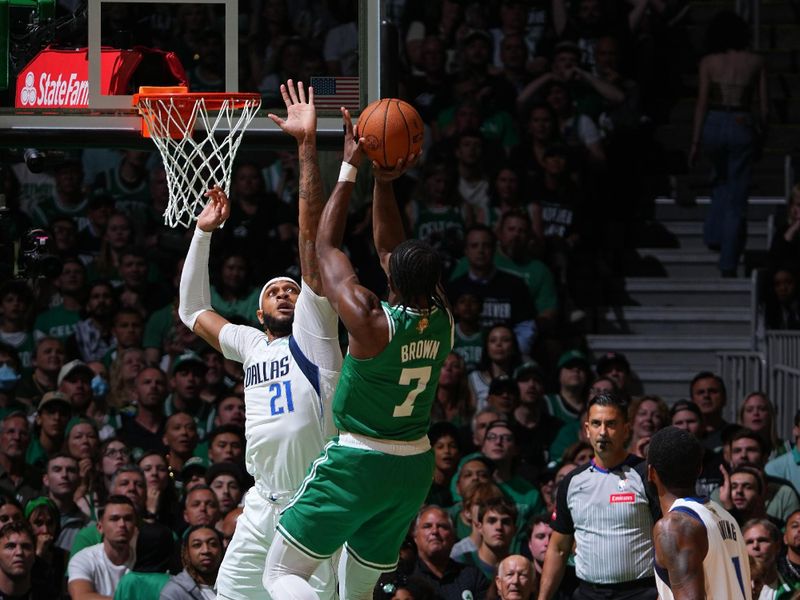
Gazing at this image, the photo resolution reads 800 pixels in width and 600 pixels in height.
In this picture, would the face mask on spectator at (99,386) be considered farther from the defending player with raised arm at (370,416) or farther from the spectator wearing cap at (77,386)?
the defending player with raised arm at (370,416)

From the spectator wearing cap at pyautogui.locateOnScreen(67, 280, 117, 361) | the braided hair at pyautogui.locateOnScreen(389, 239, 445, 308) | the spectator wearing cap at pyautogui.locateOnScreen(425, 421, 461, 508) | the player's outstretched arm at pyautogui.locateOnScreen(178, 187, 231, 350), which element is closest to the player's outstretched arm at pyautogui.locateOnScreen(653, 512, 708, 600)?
the braided hair at pyautogui.locateOnScreen(389, 239, 445, 308)

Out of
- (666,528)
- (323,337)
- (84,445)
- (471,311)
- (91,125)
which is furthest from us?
(471,311)

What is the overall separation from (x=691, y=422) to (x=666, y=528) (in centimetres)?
516

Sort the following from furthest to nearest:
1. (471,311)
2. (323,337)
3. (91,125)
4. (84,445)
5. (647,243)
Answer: (647,243) → (471,311) → (84,445) → (91,125) → (323,337)

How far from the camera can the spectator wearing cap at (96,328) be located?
1377 centimetres

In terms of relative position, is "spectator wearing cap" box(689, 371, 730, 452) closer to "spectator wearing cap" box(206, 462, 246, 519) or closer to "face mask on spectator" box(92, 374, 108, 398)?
"spectator wearing cap" box(206, 462, 246, 519)

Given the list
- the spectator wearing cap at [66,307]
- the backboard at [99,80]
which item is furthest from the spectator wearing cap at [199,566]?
the spectator wearing cap at [66,307]

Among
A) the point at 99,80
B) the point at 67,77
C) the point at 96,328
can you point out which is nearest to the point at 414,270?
the point at 99,80

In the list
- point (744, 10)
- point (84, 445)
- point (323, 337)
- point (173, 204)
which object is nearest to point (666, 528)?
point (323, 337)

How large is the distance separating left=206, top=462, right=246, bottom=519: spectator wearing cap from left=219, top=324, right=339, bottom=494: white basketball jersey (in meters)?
3.15

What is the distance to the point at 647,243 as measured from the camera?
15.9 metres

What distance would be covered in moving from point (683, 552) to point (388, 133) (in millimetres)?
2308

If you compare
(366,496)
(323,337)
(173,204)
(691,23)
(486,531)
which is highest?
(691,23)

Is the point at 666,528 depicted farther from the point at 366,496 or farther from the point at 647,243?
the point at 647,243
